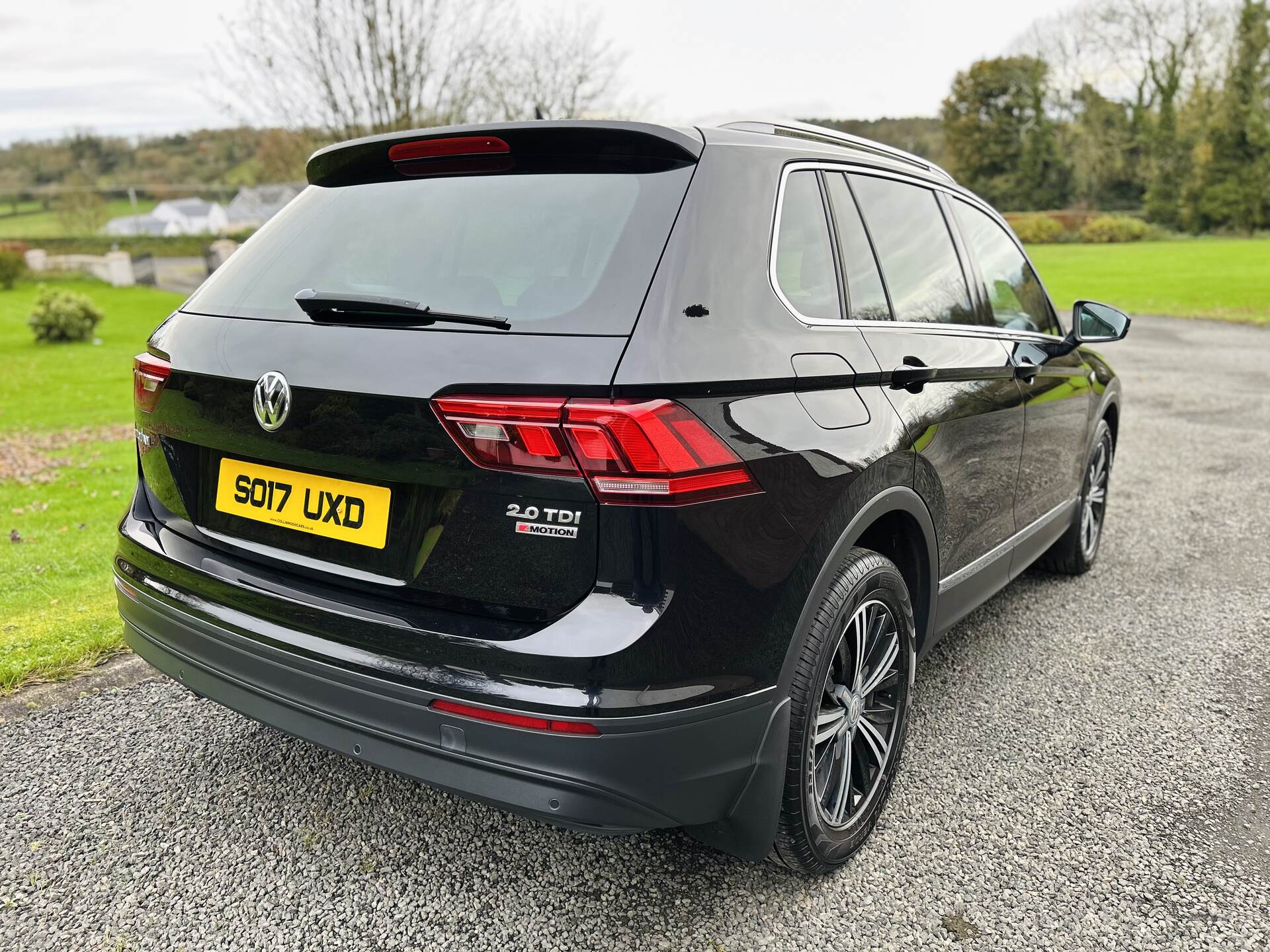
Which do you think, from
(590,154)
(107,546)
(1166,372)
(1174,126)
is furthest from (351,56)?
(1174,126)

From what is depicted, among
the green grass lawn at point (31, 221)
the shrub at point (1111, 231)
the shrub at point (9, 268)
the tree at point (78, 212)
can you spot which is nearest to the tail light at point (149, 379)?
the shrub at point (9, 268)

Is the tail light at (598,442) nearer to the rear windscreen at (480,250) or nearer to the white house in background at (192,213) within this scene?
the rear windscreen at (480,250)

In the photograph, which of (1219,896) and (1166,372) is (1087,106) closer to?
(1166,372)

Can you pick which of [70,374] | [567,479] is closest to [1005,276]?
[567,479]

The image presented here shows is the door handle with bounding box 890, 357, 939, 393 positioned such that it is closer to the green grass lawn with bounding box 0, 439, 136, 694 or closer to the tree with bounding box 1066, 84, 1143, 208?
the green grass lawn with bounding box 0, 439, 136, 694

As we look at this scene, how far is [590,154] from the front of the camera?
2205 millimetres

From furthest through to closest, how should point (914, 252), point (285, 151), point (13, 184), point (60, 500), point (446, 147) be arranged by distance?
point (13, 184)
point (285, 151)
point (60, 500)
point (914, 252)
point (446, 147)

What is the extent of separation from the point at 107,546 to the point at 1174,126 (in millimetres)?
57116

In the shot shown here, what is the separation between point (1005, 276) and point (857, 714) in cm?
217

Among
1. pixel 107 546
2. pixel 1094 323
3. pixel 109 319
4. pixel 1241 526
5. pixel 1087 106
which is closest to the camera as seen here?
pixel 1094 323

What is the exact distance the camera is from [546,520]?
183cm

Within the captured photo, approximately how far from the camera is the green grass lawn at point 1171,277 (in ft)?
67.0

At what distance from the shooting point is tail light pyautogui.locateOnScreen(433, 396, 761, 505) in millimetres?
1796

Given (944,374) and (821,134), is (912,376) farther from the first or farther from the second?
(821,134)
